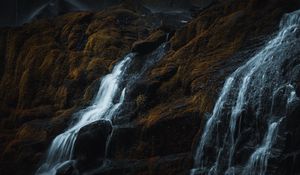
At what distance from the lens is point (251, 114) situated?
1788 cm

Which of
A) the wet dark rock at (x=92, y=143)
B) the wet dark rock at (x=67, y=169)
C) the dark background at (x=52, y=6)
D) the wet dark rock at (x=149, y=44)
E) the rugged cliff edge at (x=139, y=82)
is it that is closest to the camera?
the rugged cliff edge at (x=139, y=82)

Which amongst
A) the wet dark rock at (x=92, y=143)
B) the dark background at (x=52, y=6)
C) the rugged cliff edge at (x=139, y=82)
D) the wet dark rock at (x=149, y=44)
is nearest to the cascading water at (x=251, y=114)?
the rugged cliff edge at (x=139, y=82)

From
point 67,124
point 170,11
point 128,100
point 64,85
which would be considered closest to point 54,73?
point 64,85

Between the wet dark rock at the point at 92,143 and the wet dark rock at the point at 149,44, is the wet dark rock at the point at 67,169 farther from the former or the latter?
the wet dark rock at the point at 149,44

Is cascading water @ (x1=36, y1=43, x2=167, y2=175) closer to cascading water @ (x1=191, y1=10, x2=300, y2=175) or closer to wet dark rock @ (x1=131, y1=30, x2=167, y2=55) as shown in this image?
wet dark rock @ (x1=131, y1=30, x2=167, y2=55)

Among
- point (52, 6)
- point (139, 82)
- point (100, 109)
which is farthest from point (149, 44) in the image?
point (52, 6)

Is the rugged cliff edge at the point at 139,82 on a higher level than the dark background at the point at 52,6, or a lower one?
lower

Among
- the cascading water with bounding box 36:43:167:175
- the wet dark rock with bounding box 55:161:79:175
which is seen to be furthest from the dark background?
the wet dark rock with bounding box 55:161:79:175

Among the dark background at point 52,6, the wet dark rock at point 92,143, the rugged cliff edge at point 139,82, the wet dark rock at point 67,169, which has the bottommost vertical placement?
the wet dark rock at point 67,169

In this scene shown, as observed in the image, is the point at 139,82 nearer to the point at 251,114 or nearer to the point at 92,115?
the point at 92,115

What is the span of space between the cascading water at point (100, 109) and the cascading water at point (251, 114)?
21.8ft

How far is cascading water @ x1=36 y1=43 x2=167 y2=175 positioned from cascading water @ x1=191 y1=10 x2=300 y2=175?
21.8 ft

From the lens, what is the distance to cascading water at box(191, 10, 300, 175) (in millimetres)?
16875

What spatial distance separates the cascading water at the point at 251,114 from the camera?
55.4 ft
